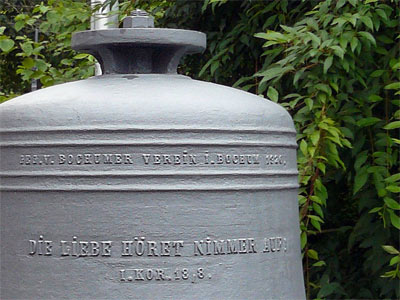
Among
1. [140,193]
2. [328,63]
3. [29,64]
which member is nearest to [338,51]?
[328,63]

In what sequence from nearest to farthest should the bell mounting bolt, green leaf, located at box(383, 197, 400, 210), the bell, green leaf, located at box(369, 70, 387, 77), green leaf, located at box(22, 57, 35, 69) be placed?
the bell → the bell mounting bolt → green leaf, located at box(383, 197, 400, 210) → green leaf, located at box(369, 70, 387, 77) → green leaf, located at box(22, 57, 35, 69)

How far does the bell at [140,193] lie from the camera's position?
2.27 m

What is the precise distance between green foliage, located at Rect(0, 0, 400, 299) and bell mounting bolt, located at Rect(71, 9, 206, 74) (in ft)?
3.70

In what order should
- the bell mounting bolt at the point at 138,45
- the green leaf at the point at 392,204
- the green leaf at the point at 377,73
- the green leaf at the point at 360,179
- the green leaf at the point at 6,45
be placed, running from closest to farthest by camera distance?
1. the bell mounting bolt at the point at 138,45
2. the green leaf at the point at 392,204
3. the green leaf at the point at 360,179
4. the green leaf at the point at 377,73
5. the green leaf at the point at 6,45

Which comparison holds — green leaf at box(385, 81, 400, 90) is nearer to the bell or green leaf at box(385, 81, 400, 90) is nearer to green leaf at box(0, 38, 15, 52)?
the bell

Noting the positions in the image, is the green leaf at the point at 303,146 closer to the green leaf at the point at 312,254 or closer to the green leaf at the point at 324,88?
the green leaf at the point at 324,88

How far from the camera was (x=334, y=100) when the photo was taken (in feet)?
12.5

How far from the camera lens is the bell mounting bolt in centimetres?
247

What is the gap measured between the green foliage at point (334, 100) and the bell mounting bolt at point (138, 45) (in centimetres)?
113

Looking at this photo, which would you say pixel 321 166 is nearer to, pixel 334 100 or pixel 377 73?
pixel 334 100

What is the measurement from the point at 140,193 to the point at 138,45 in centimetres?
46

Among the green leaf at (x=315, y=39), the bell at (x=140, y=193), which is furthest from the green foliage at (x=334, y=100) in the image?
the bell at (x=140, y=193)

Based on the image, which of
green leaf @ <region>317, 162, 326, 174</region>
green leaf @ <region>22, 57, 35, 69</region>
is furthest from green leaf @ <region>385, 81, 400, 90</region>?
green leaf @ <region>22, 57, 35, 69</region>

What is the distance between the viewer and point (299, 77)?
12.5ft
